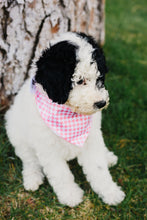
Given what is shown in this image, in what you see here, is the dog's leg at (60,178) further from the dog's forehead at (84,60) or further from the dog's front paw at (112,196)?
the dog's forehead at (84,60)

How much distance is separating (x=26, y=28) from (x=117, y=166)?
71.0 inches

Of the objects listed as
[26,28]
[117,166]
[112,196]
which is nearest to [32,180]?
[112,196]

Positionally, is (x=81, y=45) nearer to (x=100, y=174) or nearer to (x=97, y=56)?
(x=97, y=56)

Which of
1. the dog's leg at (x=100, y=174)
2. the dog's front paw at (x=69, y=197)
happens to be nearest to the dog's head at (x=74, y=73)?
the dog's leg at (x=100, y=174)

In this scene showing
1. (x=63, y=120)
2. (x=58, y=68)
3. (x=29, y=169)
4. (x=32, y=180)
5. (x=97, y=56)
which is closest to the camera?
(x=58, y=68)

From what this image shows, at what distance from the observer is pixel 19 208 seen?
2.52 metres

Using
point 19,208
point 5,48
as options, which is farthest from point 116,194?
point 5,48

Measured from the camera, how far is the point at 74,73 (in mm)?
2109

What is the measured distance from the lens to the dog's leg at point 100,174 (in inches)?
104

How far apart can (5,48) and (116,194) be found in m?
1.88

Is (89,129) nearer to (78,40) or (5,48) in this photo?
(78,40)

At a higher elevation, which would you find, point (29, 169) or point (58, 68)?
point (58, 68)

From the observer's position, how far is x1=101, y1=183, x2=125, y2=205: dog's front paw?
2605 mm

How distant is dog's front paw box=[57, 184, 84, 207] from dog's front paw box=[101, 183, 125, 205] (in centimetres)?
25
